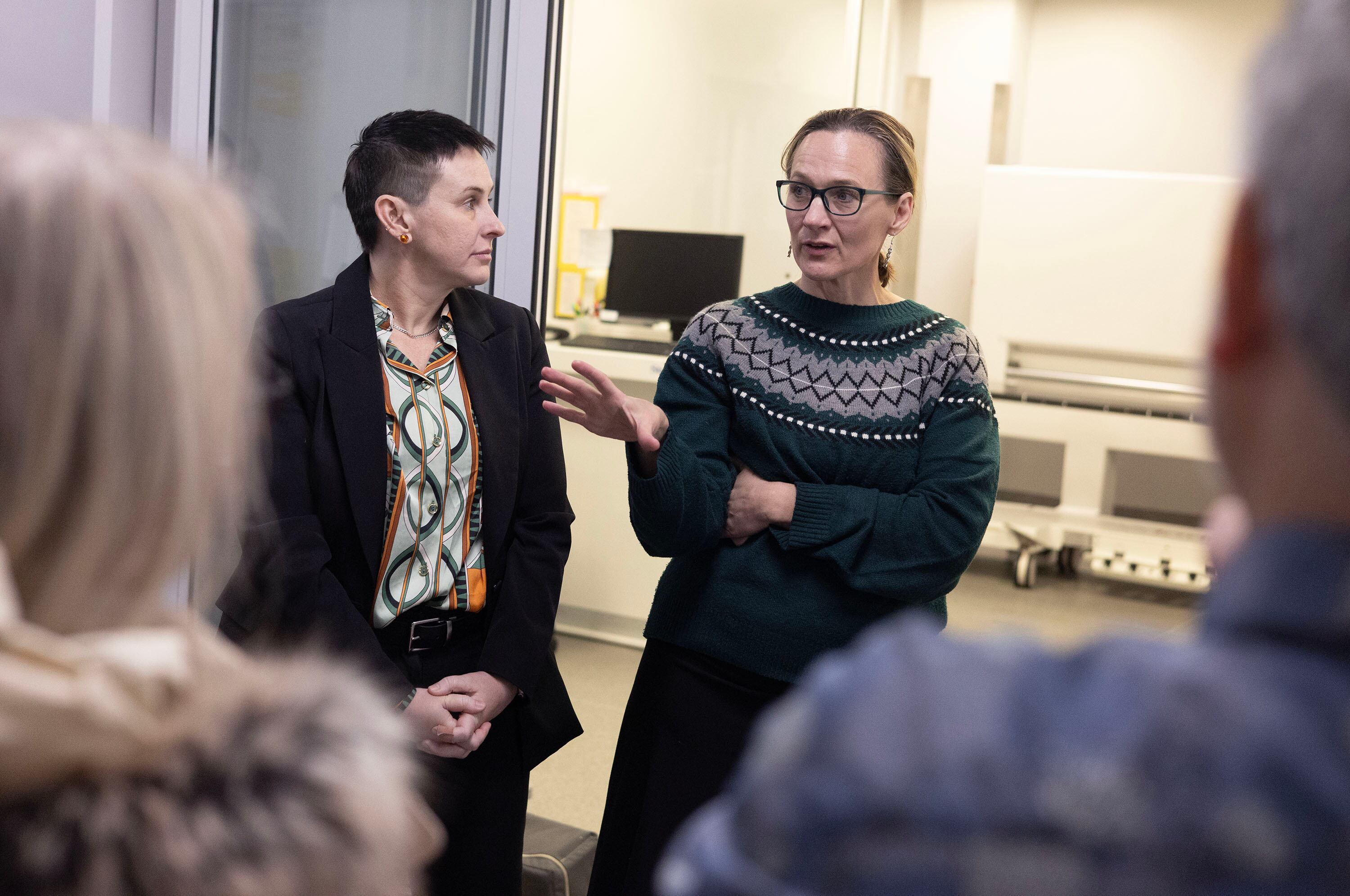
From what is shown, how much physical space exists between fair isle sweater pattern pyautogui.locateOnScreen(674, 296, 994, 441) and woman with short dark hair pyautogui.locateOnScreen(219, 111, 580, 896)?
0.37 meters

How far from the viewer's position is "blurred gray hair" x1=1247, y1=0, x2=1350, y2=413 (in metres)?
0.37

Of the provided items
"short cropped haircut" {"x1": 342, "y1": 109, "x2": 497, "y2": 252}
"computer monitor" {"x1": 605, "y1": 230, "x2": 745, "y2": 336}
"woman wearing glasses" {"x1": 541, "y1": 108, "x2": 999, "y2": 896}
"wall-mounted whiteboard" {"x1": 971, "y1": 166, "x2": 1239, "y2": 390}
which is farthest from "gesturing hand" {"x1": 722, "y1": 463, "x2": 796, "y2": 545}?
"wall-mounted whiteboard" {"x1": 971, "y1": 166, "x2": 1239, "y2": 390}

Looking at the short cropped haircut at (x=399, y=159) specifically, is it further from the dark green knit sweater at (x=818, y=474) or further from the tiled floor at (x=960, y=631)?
the tiled floor at (x=960, y=631)

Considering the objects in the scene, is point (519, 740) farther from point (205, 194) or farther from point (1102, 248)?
point (1102, 248)

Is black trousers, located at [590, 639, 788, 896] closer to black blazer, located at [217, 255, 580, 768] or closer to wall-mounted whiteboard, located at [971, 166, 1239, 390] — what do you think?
black blazer, located at [217, 255, 580, 768]

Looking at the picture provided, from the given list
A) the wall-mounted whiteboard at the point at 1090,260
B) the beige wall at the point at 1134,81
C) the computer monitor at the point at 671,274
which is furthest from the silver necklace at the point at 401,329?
the beige wall at the point at 1134,81

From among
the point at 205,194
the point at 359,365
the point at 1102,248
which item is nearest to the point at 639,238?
the point at 1102,248

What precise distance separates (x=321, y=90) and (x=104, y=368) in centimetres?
194

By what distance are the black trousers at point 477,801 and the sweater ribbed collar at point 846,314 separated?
2.23ft

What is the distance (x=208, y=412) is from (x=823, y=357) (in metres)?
1.09

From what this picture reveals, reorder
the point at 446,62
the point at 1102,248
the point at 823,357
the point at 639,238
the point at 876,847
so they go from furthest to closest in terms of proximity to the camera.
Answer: the point at 1102,248
the point at 639,238
the point at 446,62
the point at 823,357
the point at 876,847

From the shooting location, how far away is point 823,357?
161 cm

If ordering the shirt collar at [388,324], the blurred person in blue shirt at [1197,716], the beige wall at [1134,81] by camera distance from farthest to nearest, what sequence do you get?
the beige wall at [1134,81] → the shirt collar at [388,324] → the blurred person in blue shirt at [1197,716]

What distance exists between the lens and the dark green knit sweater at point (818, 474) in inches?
60.8
